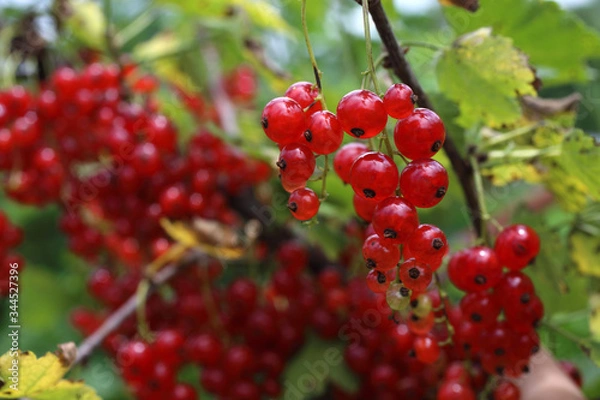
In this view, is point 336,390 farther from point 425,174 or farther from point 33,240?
point 33,240

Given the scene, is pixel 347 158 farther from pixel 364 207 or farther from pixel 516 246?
pixel 516 246

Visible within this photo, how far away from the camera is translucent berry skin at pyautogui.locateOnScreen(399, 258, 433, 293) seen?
1.81ft

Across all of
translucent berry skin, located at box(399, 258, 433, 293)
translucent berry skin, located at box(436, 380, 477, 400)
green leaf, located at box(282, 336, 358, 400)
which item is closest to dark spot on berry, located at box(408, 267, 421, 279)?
translucent berry skin, located at box(399, 258, 433, 293)

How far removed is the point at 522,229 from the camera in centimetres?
67

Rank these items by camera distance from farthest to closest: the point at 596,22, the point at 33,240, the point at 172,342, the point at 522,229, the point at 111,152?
the point at 596,22, the point at 33,240, the point at 111,152, the point at 172,342, the point at 522,229

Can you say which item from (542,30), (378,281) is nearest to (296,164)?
(378,281)

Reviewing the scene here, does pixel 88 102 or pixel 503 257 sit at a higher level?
pixel 88 102

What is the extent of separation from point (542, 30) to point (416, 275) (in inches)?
24.4

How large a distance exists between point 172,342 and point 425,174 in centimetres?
60

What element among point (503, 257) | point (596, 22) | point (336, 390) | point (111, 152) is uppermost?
point (111, 152)

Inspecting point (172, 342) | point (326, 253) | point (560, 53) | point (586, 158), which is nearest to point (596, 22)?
point (560, 53)

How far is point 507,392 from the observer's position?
0.71m

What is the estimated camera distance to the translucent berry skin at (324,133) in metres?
0.54

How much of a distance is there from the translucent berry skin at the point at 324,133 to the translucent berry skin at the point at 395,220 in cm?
7
